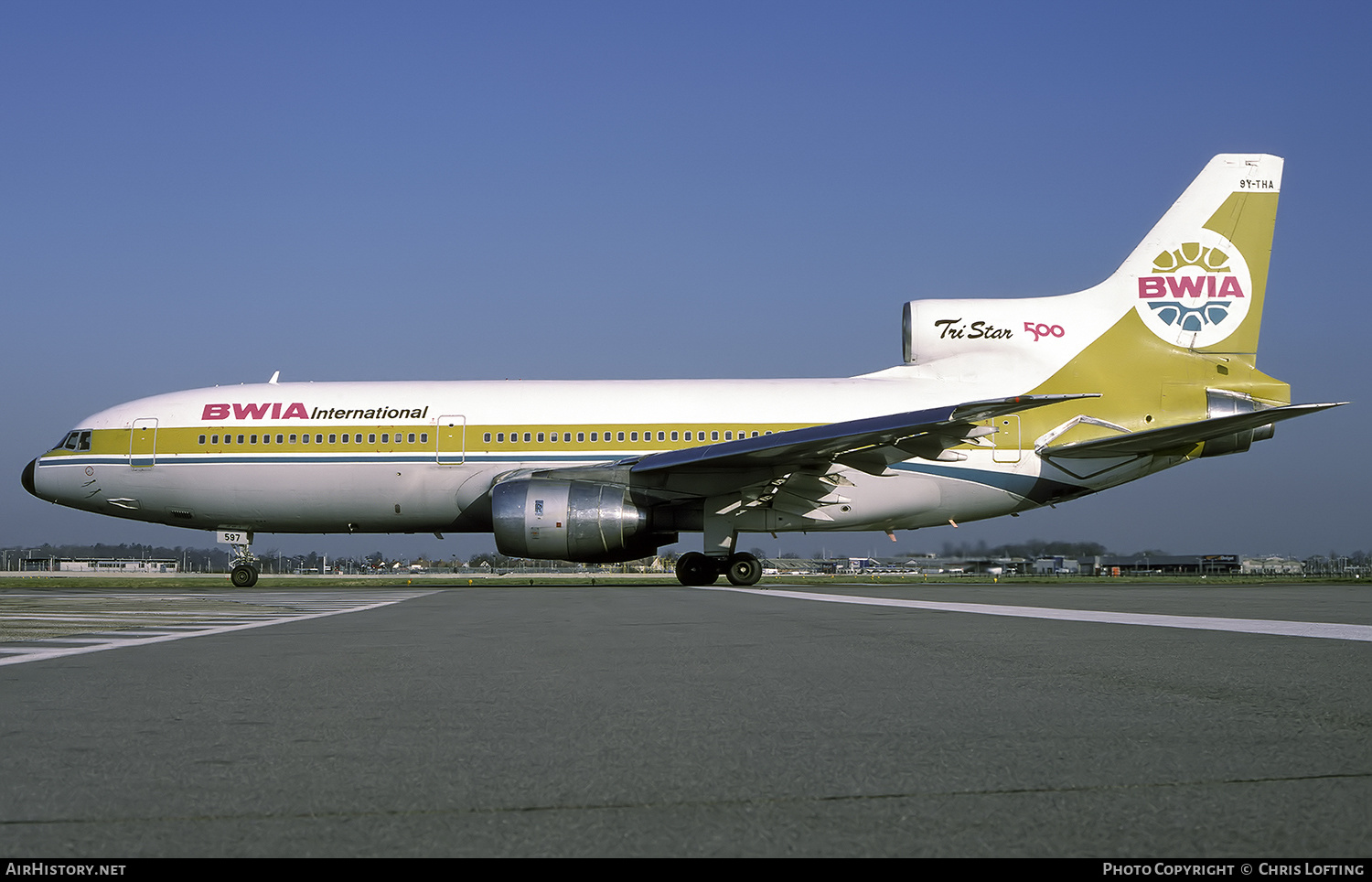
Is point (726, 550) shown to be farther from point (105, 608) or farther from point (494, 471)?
point (105, 608)

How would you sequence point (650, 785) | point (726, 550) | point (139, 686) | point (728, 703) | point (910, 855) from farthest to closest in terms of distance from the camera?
point (726, 550) < point (139, 686) < point (728, 703) < point (650, 785) < point (910, 855)

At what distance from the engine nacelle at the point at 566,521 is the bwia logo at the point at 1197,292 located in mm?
10736

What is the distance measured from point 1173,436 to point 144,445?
19.2m

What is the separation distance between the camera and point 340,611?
9773 mm

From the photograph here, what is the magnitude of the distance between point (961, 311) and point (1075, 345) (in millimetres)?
2206

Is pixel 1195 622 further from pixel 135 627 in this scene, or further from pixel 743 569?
pixel 743 569

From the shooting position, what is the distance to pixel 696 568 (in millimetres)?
19594

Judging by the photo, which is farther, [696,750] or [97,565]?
[97,565]

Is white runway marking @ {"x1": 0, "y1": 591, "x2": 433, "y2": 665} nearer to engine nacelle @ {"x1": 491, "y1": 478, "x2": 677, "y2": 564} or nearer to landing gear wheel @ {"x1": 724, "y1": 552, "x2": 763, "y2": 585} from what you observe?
engine nacelle @ {"x1": 491, "y1": 478, "x2": 677, "y2": 564}

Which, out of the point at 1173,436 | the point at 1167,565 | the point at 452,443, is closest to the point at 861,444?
the point at 1173,436

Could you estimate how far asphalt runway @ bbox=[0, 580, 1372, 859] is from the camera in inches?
67.2

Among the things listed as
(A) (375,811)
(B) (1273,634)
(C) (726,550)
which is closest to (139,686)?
(A) (375,811)

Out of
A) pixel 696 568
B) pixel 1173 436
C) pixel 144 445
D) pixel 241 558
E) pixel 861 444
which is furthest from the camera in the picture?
pixel 241 558

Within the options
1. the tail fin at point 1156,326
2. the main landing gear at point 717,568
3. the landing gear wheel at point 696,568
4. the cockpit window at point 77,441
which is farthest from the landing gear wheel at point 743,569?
the cockpit window at point 77,441
